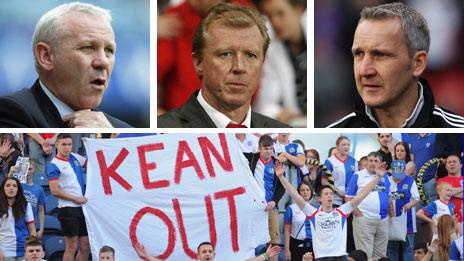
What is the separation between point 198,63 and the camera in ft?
28.1

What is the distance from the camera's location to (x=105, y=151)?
8508 millimetres

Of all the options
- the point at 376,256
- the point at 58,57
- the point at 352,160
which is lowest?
the point at 376,256

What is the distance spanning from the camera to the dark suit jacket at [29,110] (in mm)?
8367

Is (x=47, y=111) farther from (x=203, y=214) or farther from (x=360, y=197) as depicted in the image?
(x=360, y=197)

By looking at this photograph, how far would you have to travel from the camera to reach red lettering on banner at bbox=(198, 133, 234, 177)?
28.1 ft

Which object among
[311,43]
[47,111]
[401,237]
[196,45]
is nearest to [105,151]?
[47,111]

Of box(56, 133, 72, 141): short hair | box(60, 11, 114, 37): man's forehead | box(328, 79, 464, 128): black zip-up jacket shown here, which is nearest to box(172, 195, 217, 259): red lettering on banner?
box(56, 133, 72, 141): short hair

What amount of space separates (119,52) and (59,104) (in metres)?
0.59

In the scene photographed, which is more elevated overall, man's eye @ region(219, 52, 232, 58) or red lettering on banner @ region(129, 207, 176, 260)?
man's eye @ region(219, 52, 232, 58)

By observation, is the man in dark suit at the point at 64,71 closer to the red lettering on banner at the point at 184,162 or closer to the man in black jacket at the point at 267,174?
the red lettering on banner at the point at 184,162

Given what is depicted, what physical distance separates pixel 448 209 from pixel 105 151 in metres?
2.69

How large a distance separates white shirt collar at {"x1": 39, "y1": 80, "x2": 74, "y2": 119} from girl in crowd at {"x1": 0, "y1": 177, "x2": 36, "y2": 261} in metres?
0.61

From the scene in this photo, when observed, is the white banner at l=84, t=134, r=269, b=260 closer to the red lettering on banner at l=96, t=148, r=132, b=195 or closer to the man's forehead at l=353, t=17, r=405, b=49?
the red lettering on banner at l=96, t=148, r=132, b=195

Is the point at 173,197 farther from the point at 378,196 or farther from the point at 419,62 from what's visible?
the point at 419,62
